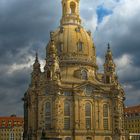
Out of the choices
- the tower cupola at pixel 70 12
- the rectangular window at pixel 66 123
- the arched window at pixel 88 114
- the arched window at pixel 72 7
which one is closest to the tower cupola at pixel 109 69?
the arched window at pixel 88 114

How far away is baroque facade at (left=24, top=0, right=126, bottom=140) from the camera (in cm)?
9038

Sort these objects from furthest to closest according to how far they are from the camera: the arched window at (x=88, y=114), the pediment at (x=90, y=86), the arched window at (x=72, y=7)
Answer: the arched window at (x=72, y=7) < the pediment at (x=90, y=86) < the arched window at (x=88, y=114)

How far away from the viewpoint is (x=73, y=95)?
92312 millimetres

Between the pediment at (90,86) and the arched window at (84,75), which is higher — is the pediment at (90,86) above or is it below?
below

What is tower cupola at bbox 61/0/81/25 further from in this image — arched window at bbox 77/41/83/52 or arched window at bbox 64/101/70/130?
arched window at bbox 64/101/70/130

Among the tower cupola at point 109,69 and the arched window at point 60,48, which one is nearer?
the tower cupola at point 109,69

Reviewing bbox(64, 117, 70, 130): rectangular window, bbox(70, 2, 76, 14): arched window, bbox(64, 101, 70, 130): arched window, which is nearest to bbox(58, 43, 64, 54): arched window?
bbox(70, 2, 76, 14): arched window

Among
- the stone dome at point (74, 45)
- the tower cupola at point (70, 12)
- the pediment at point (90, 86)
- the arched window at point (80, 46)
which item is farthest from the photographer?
the tower cupola at point (70, 12)

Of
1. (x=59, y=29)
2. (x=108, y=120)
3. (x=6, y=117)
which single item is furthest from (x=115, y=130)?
(x=6, y=117)

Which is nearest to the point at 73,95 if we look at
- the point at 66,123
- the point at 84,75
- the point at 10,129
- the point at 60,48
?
the point at 66,123

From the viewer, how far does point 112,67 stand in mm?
100438

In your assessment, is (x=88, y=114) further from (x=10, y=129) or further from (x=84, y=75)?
(x=10, y=129)

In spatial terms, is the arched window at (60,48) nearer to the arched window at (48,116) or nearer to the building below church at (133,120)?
the arched window at (48,116)

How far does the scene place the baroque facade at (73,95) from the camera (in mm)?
90375
